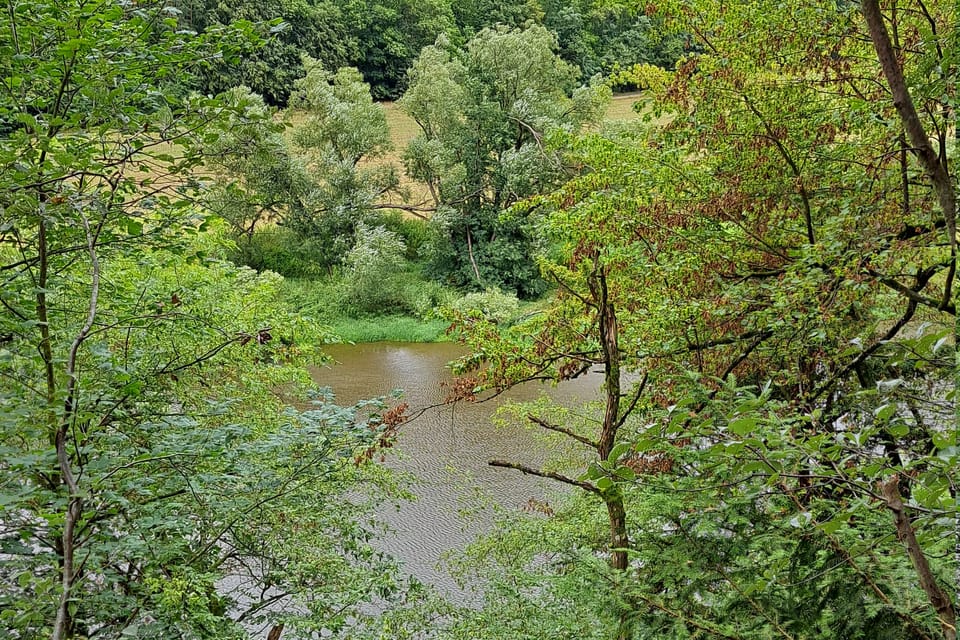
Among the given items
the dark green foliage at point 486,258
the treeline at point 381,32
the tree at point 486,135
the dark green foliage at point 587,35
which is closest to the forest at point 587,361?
the dark green foliage at point 587,35

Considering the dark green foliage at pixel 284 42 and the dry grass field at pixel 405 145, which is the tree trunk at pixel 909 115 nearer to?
the dark green foliage at pixel 284 42

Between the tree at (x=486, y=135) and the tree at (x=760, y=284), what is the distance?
33.7 feet

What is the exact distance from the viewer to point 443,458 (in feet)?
23.6

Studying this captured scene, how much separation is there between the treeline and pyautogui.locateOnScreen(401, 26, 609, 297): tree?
1.31m

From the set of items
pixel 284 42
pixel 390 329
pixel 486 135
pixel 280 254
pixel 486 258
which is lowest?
pixel 390 329

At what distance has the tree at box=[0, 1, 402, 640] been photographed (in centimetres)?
169

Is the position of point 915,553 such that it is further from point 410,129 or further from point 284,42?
point 284,42

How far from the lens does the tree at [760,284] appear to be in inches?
85.5

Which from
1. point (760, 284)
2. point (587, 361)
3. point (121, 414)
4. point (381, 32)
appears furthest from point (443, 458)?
point (381, 32)

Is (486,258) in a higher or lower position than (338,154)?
lower

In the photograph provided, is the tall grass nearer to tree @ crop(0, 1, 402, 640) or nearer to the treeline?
the treeline

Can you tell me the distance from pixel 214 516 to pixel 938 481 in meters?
2.49

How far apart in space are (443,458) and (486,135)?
9.96 meters

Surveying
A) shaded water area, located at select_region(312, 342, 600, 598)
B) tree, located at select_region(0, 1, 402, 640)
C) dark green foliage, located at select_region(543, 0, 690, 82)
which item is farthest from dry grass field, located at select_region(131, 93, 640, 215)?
tree, located at select_region(0, 1, 402, 640)
